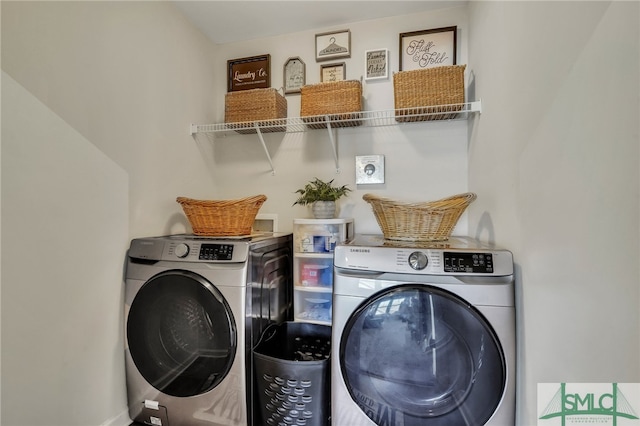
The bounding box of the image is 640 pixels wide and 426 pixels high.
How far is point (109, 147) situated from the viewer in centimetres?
136

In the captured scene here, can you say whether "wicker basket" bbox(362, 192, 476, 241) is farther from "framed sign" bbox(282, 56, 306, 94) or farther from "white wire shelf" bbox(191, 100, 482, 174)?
"framed sign" bbox(282, 56, 306, 94)

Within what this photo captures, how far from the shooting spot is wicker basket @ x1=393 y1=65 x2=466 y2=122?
5.28 ft

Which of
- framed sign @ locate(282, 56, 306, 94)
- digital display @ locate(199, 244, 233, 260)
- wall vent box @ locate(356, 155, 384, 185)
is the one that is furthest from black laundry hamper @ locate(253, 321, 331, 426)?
framed sign @ locate(282, 56, 306, 94)

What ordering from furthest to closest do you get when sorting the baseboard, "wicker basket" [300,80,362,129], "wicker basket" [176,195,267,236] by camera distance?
1. "wicker basket" [300,80,362,129]
2. "wicker basket" [176,195,267,236]
3. the baseboard

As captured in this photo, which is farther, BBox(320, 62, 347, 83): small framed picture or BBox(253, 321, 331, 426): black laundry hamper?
BBox(320, 62, 347, 83): small framed picture

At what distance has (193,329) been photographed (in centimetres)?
133

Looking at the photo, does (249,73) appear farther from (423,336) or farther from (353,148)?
(423,336)

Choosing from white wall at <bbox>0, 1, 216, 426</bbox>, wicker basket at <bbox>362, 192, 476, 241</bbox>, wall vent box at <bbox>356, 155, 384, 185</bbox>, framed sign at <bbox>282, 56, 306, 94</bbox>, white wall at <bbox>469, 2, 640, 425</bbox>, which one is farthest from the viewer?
framed sign at <bbox>282, 56, 306, 94</bbox>

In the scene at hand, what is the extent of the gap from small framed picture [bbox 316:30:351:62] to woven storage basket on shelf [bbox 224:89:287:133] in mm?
442

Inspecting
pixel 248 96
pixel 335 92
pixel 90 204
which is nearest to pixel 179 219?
pixel 90 204

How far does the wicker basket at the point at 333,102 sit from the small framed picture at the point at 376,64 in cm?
27

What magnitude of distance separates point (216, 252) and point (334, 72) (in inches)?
59.1

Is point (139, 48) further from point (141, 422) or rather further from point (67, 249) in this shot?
point (141, 422)

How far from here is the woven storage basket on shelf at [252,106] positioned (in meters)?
1.92
